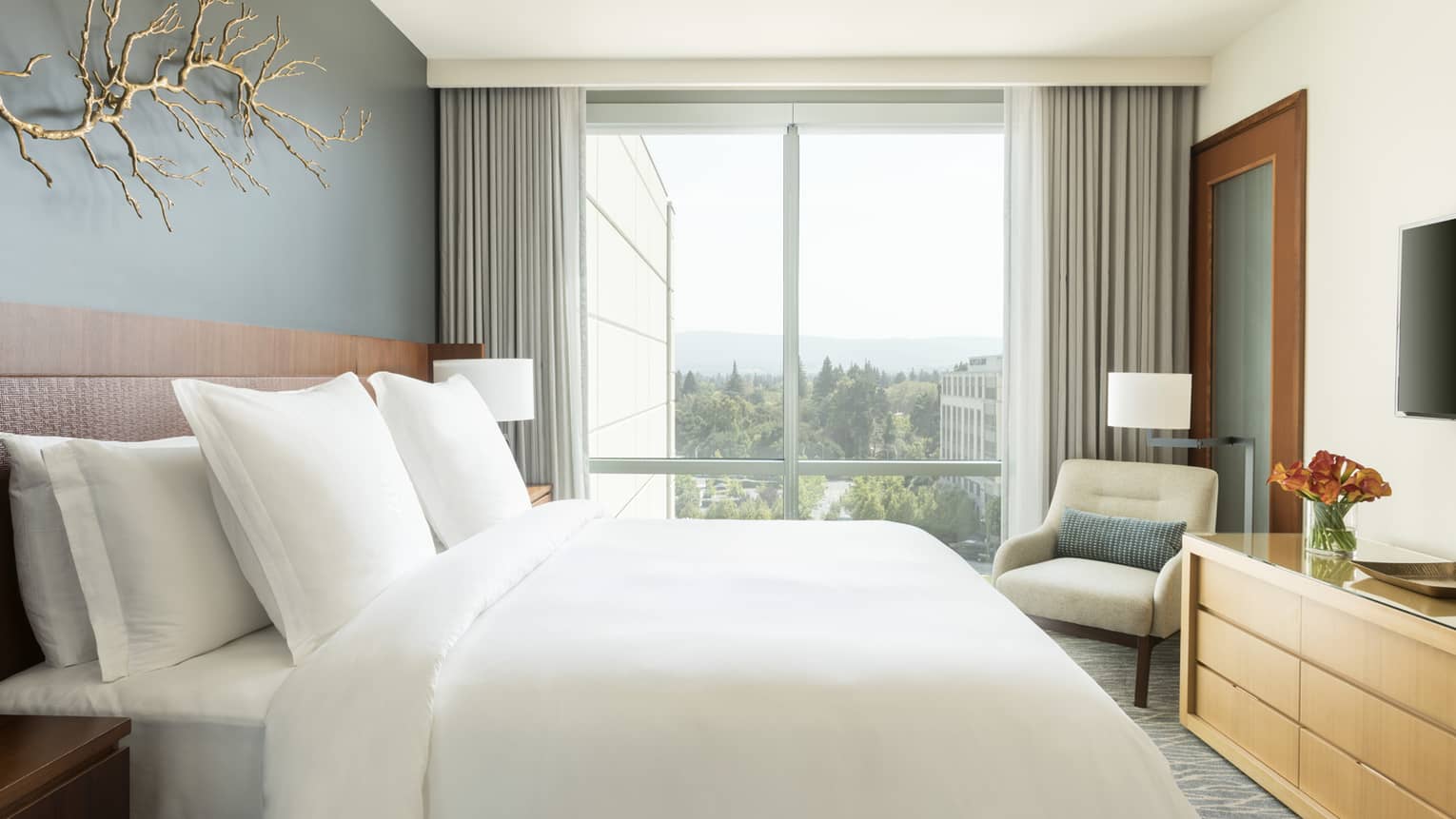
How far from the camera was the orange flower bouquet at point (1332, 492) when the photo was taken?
232 centimetres

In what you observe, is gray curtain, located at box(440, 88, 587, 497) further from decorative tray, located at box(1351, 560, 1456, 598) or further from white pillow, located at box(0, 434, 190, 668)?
decorative tray, located at box(1351, 560, 1456, 598)

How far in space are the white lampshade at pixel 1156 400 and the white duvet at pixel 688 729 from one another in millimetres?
2152

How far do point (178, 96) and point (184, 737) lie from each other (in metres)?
1.68

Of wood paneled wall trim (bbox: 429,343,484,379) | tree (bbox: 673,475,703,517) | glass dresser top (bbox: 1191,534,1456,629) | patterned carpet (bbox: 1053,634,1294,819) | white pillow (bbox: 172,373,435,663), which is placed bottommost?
patterned carpet (bbox: 1053,634,1294,819)

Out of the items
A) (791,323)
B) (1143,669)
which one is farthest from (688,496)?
(1143,669)

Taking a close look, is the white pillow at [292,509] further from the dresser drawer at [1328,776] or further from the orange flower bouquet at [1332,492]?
the orange flower bouquet at [1332,492]

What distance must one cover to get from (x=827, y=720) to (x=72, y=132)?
1.96 m

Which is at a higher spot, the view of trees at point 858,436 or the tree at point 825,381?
the tree at point 825,381

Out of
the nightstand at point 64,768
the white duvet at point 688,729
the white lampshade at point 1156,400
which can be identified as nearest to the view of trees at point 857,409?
the white lampshade at point 1156,400

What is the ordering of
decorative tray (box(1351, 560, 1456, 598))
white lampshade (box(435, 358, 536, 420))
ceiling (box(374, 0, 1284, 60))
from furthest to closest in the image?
white lampshade (box(435, 358, 536, 420)), ceiling (box(374, 0, 1284, 60)), decorative tray (box(1351, 560, 1456, 598))

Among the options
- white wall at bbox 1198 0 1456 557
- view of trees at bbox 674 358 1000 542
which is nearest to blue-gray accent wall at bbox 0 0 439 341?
view of trees at bbox 674 358 1000 542

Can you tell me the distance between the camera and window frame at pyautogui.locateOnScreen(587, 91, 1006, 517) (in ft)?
13.5

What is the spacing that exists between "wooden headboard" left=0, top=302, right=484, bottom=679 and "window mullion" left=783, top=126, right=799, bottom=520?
2.37m

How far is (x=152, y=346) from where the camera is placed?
1.95 m
